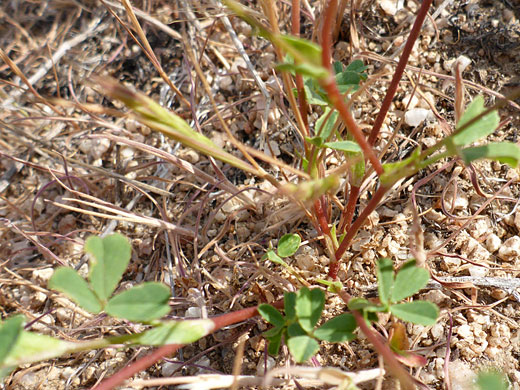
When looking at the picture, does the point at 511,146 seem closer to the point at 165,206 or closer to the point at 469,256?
the point at 469,256

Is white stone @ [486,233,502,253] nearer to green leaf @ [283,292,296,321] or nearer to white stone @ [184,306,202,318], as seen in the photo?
green leaf @ [283,292,296,321]

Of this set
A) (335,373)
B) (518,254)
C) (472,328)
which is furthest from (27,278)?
(518,254)

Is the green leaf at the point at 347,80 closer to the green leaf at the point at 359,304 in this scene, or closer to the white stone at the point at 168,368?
the green leaf at the point at 359,304

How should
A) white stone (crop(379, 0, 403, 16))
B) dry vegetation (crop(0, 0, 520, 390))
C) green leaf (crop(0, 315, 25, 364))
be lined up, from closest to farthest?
green leaf (crop(0, 315, 25, 364)) → dry vegetation (crop(0, 0, 520, 390)) → white stone (crop(379, 0, 403, 16))

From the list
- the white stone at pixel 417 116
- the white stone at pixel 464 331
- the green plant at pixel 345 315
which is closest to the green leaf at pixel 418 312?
the green plant at pixel 345 315

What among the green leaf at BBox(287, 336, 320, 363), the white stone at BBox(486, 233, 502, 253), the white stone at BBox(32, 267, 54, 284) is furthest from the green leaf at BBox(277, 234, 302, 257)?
the white stone at BBox(32, 267, 54, 284)

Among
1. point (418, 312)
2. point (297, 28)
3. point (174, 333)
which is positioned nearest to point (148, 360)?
point (174, 333)

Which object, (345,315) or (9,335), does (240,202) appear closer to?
(345,315)
